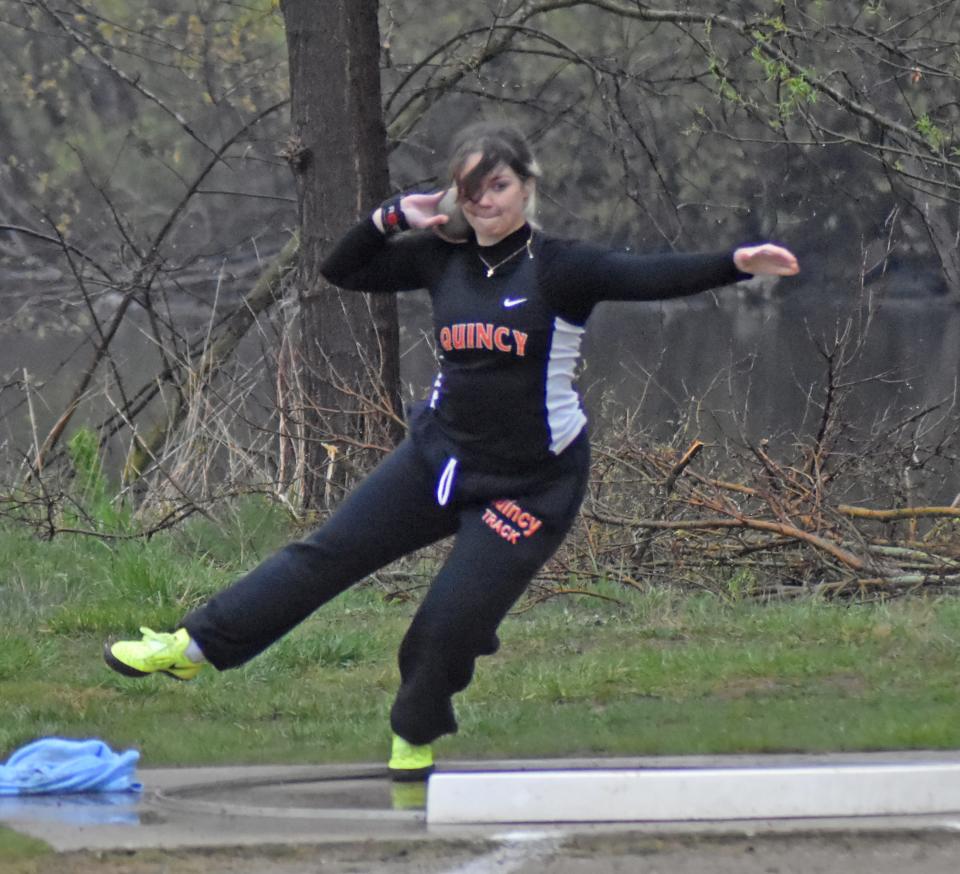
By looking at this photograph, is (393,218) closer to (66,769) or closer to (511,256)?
(511,256)

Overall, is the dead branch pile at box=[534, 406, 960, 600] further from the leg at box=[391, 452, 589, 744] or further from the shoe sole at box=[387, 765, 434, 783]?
the leg at box=[391, 452, 589, 744]

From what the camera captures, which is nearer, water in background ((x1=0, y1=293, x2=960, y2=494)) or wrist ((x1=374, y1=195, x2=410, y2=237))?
wrist ((x1=374, y1=195, x2=410, y2=237))

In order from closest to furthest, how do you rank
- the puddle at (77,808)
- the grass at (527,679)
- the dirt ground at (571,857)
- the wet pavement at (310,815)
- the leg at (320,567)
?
1. the dirt ground at (571,857)
2. the wet pavement at (310,815)
3. the puddle at (77,808)
4. the leg at (320,567)
5. the grass at (527,679)

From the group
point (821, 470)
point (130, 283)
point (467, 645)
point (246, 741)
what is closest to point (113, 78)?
point (130, 283)

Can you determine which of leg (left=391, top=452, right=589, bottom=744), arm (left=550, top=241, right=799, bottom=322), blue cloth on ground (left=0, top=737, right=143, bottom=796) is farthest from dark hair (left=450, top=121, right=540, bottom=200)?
blue cloth on ground (left=0, top=737, right=143, bottom=796)

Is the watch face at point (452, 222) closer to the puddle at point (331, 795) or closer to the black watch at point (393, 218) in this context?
the black watch at point (393, 218)

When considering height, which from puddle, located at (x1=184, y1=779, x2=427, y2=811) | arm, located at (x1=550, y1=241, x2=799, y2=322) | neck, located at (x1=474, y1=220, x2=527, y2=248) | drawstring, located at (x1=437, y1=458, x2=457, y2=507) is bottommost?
puddle, located at (x1=184, y1=779, x2=427, y2=811)

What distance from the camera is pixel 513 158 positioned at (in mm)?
4492

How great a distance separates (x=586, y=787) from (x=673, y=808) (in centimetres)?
23

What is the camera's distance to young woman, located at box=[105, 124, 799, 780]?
4.43m

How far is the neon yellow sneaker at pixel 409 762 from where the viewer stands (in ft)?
15.7

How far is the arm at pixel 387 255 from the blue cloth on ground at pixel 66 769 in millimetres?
1590

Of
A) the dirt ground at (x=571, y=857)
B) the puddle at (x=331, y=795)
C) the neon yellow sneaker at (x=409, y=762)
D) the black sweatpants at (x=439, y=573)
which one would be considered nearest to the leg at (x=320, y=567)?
the black sweatpants at (x=439, y=573)

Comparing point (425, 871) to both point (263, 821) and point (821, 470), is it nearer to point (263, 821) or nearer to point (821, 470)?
point (263, 821)
